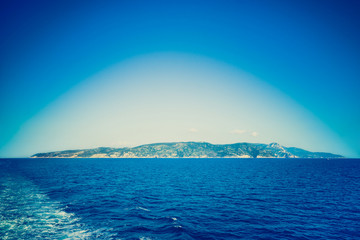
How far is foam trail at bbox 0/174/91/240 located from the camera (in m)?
22.9

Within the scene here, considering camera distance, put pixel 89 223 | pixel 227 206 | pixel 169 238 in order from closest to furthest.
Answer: pixel 169 238, pixel 89 223, pixel 227 206

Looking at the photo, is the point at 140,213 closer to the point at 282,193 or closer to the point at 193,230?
the point at 193,230

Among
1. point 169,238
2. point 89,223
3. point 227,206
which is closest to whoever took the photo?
point 169,238

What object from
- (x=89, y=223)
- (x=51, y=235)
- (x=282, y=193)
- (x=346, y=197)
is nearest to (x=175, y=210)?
(x=89, y=223)

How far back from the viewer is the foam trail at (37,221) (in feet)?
75.0

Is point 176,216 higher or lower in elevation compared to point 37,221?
lower

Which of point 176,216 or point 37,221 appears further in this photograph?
point 176,216

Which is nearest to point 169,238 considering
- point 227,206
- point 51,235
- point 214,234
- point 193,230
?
point 193,230

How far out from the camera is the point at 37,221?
2725 cm

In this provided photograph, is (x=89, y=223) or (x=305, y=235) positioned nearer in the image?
(x=305, y=235)

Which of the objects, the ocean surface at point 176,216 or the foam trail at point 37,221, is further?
the ocean surface at point 176,216

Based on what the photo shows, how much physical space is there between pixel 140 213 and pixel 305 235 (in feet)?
81.1

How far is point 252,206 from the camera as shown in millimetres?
36438

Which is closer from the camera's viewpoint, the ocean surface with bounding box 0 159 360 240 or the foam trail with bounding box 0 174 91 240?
the foam trail with bounding box 0 174 91 240
